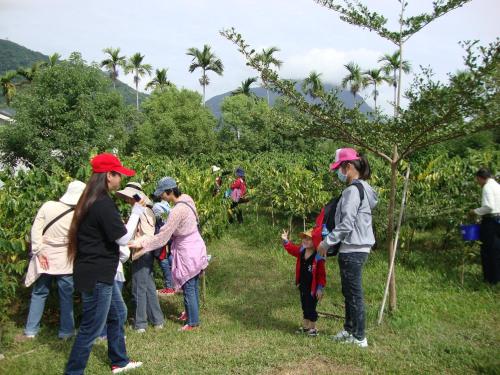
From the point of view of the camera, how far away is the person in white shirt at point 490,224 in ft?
19.2

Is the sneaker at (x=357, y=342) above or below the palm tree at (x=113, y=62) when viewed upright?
below

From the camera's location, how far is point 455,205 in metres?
6.41

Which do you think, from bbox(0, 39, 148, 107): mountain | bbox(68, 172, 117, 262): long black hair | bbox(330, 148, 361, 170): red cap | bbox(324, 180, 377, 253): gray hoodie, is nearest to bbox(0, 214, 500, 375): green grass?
bbox(324, 180, 377, 253): gray hoodie

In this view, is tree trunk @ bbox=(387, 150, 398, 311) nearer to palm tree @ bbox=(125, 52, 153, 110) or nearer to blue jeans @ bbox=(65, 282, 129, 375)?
blue jeans @ bbox=(65, 282, 129, 375)

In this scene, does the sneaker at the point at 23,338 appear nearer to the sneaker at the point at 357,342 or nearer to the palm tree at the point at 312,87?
the sneaker at the point at 357,342

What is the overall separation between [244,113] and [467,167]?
30.3 metres

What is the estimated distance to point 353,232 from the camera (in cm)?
409

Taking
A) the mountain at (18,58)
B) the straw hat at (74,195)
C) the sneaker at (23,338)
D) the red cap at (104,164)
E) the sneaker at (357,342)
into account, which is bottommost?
the sneaker at (23,338)

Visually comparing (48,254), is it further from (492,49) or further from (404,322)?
(492,49)

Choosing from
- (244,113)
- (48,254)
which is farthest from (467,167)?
(244,113)

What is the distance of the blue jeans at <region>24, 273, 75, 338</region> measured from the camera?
4.71 meters

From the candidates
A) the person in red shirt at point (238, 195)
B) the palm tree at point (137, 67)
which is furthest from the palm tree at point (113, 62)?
the person in red shirt at point (238, 195)

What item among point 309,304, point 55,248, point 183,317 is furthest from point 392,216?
point 55,248

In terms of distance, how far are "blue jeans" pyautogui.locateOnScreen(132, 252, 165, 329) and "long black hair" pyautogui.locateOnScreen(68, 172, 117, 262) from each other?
1637mm
